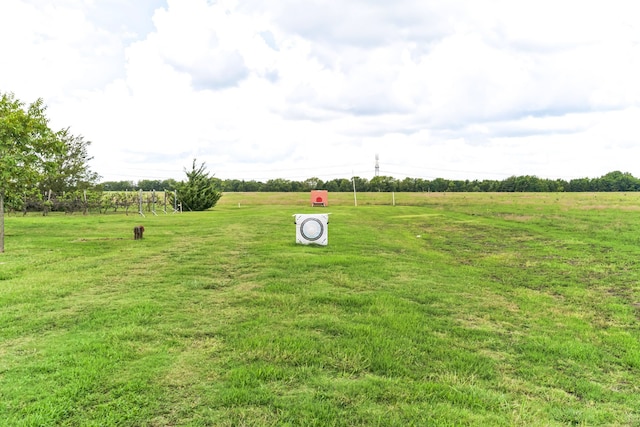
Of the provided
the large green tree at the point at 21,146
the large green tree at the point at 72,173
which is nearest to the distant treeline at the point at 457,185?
the large green tree at the point at 72,173

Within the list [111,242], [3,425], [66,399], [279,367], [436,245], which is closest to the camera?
[3,425]

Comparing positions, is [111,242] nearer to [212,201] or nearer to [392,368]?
[392,368]

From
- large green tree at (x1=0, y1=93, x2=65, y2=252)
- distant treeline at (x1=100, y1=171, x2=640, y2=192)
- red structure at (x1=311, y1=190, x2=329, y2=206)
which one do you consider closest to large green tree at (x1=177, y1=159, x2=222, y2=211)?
red structure at (x1=311, y1=190, x2=329, y2=206)

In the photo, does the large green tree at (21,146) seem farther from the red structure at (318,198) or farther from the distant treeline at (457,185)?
the distant treeline at (457,185)

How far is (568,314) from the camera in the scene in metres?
6.95

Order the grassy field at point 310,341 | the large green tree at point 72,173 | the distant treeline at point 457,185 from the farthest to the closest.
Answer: the distant treeline at point 457,185 < the large green tree at point 72,173 < the grassy field at point 310,341

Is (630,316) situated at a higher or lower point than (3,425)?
lower

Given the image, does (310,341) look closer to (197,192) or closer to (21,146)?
(21,146)

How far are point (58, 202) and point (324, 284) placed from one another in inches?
1200

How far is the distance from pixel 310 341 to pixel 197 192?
34.5 metres

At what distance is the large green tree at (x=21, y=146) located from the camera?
39.1ft

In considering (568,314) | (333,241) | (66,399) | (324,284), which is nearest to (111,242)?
(333,241)

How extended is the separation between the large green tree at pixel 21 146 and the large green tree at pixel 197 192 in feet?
A: 75.3

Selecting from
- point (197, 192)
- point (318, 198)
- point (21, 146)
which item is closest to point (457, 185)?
point (318, 198)
